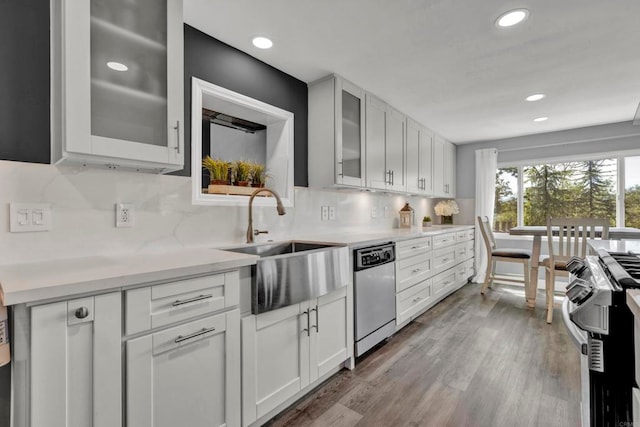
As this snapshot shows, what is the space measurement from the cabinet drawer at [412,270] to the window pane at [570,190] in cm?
263

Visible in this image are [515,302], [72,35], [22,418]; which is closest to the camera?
[22,418]

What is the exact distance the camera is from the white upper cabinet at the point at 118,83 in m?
1.21

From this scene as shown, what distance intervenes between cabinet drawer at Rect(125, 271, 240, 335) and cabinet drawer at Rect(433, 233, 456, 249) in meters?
2.58

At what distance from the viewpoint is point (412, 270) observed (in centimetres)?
288

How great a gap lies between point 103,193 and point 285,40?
1.45m

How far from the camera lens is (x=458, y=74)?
256 centimetres

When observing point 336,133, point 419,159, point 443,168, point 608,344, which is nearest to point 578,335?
point 608,344

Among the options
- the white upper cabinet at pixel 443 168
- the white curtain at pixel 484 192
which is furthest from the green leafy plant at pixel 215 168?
the white curtain at pixel 484 192

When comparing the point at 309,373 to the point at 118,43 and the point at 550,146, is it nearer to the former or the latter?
the point at 118,43

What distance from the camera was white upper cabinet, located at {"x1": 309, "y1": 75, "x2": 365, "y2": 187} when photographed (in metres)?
2.55

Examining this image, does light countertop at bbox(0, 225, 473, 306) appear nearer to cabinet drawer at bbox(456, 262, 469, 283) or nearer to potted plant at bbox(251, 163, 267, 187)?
potted plant at bbox(251, 163, 267, 187)

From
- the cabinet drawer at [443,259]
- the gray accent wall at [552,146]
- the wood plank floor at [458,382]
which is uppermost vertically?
the gray accent wall at [552,146]

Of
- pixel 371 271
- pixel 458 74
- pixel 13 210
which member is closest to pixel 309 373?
pixel 371 271

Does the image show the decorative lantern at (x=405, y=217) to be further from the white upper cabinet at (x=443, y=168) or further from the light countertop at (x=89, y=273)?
the light countertop at (x=89, y=273)
